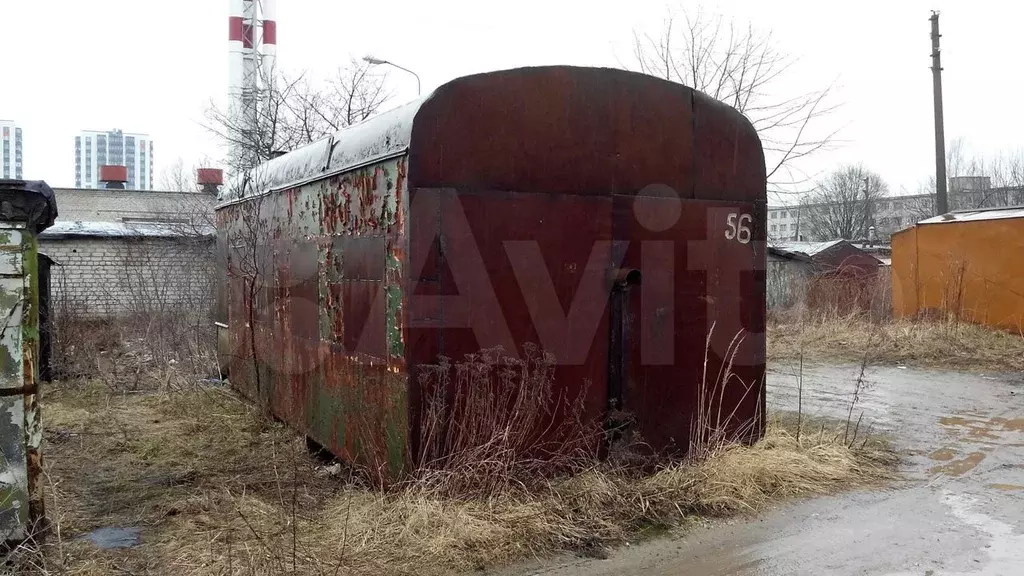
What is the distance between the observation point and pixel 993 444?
7590 mm

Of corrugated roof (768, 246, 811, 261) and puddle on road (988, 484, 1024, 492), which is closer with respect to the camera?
puddle on road (988, 484, 1024, 492)

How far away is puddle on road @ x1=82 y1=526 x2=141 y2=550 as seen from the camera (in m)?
4.77

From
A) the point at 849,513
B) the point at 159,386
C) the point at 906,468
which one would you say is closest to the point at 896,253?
the point at 906,468

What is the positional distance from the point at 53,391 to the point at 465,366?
7.90 m

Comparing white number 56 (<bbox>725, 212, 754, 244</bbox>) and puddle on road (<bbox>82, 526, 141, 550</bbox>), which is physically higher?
white number 56 (<bbox>725, 212, 754, 244</bbox>)

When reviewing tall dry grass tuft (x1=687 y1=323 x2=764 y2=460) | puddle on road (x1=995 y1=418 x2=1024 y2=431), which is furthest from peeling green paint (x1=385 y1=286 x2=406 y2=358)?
puddle on road (x1=995 y1=418 x2=1024 y2=431)

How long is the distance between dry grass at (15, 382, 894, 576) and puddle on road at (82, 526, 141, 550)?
68 millimetres

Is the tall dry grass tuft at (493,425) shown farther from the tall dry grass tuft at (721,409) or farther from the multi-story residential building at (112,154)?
the multi-story residential building at (112,154)

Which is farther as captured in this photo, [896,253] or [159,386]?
[896,253]

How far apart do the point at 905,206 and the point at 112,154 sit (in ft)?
247

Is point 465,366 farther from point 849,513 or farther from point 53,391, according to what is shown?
point 53,391

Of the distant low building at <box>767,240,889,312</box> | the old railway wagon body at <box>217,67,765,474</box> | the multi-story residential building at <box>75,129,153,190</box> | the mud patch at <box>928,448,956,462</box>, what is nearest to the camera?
the old railway wagon body at <box>217,67,765,474</box>

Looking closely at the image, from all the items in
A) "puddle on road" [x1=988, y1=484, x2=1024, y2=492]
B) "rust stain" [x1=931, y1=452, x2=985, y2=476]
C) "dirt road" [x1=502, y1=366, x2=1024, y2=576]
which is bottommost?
"dirt road" [x1=502, y1=366, x2=1024, y2=576]

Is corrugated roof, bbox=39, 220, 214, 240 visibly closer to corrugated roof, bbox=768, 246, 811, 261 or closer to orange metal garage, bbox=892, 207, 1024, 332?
corrugated roof, bbox=768, 246, 811, 261
